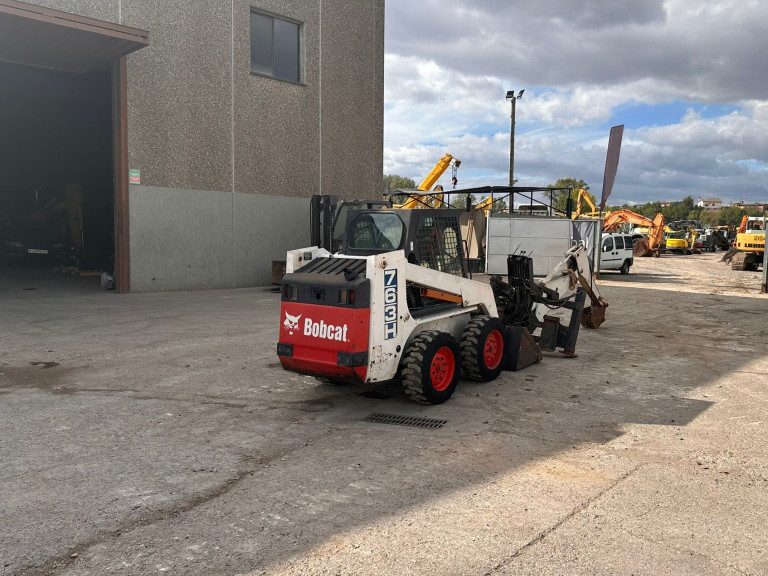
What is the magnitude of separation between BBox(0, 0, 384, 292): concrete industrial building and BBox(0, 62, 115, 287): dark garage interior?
0.10m

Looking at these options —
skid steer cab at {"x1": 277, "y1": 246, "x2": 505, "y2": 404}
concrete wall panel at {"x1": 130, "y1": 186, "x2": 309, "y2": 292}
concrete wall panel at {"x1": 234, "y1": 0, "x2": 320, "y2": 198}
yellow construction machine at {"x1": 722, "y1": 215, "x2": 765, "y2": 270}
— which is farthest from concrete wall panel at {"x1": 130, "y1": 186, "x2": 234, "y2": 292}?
yellow construction machine at {"x1": 722, "y1": 215, "x2": 765, "y2": 270}

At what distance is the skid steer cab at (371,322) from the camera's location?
632 cm

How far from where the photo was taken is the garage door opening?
15.8m

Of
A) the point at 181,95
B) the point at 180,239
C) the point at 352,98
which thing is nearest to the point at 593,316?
the point at 180,239

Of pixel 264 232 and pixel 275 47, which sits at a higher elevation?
pixel 275 47

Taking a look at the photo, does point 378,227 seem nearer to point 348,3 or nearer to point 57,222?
point 348,3

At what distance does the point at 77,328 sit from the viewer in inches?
466

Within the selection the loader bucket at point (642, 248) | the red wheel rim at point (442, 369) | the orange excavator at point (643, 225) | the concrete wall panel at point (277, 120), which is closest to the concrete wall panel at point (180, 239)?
the concrete wall panel at point (277, 120)

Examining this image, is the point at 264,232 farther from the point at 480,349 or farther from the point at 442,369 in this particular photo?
the point at 442,369

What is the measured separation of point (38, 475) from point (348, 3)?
67.5 feet

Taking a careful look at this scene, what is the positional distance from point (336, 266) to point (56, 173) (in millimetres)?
25130

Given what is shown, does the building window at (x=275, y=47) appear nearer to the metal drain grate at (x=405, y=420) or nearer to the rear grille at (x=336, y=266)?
the rear grille at (x=336, y=266)

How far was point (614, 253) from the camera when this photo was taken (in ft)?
90.0

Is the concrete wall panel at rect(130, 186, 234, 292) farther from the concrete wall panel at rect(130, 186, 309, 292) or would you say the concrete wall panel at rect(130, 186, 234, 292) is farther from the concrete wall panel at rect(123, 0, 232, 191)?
the concrete wall panel at rect(123, 0, 232, 191)
